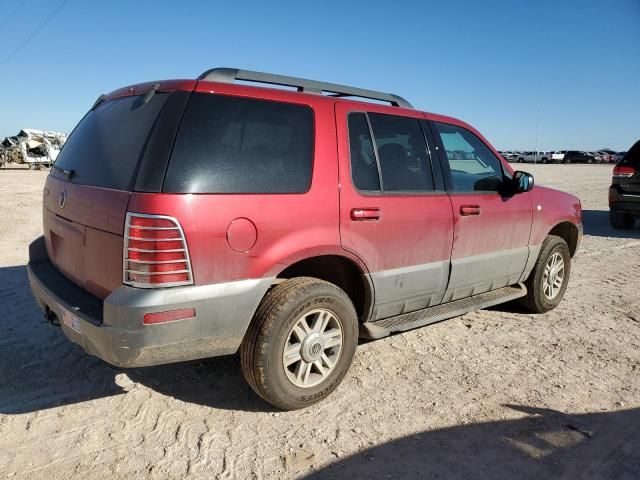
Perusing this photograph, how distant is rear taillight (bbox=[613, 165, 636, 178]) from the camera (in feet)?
32.3

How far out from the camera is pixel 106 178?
2.84 metres

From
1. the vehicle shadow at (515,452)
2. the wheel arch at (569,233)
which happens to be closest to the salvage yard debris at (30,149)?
the wheel arch at (569,233)

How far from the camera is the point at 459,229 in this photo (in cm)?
394

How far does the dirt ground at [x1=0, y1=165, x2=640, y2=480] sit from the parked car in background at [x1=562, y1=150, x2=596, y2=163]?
204 ft

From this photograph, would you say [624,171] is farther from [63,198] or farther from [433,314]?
[63,198]

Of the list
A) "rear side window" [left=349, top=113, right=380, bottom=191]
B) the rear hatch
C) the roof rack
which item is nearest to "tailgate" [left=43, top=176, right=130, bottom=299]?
the rear hatch

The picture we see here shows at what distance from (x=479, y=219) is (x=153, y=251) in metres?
2.68

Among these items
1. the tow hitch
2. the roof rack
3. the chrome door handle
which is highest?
the roof rack

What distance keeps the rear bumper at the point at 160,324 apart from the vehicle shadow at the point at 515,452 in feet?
2.89

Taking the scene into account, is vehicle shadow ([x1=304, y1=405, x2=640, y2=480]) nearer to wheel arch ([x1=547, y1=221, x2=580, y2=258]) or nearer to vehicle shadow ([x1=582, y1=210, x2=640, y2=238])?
wheel arch ([x1=547, y1=221, x2=580, y2=258])

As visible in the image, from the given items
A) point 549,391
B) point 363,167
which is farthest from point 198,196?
point 549,391

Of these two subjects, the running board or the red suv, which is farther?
the running board

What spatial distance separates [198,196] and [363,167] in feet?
4.09

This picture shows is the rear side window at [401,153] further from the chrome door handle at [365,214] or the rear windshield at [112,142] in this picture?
the rear windshield at [112,142]
